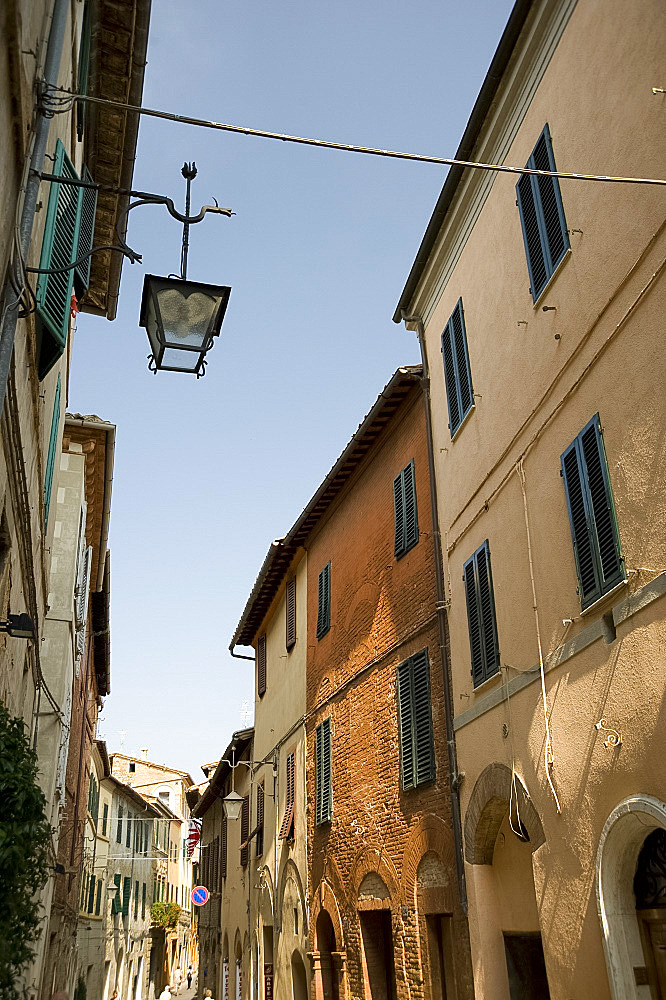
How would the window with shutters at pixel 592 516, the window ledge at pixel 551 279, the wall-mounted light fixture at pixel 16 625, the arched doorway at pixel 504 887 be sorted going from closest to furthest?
the wall-mounted light fixture at pixel 16 625 → the window with shutters at pixel 592 516 → the window ledge at pixel 551 279 → the arched doorway at pixel 504 887

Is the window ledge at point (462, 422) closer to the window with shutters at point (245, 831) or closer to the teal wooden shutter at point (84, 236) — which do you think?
the teal wooden shutter at point (84, 236)

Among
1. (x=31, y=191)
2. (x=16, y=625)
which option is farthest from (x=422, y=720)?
(x=31, y=191)

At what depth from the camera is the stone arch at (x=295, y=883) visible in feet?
52.0

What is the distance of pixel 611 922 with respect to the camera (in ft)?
22.8

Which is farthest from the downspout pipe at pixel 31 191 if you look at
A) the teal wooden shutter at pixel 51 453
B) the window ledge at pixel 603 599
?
the window ledge at pixel 603 599

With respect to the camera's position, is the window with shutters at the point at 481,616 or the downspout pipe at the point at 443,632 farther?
the downspout pipe at the point at 443,632

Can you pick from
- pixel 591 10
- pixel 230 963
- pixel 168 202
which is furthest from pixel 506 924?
pixel 230 963

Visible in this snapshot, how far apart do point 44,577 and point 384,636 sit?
17.3 ft

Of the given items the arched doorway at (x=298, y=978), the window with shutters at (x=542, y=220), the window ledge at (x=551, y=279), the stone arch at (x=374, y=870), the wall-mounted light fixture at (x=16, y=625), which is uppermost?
the window with shutters at (x=542, y=220)

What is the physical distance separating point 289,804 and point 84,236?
1273 centimetres

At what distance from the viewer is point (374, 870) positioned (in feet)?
42.0

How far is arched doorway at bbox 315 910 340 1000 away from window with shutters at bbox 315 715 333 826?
5.05 feet

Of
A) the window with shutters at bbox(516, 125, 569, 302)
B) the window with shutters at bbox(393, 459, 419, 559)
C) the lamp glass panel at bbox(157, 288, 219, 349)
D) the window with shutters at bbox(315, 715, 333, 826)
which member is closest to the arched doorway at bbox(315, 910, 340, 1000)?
the window with shutters at bbox(315, 715, 333, 826)

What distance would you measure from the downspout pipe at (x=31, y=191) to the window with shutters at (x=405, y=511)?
8081 millimetres
